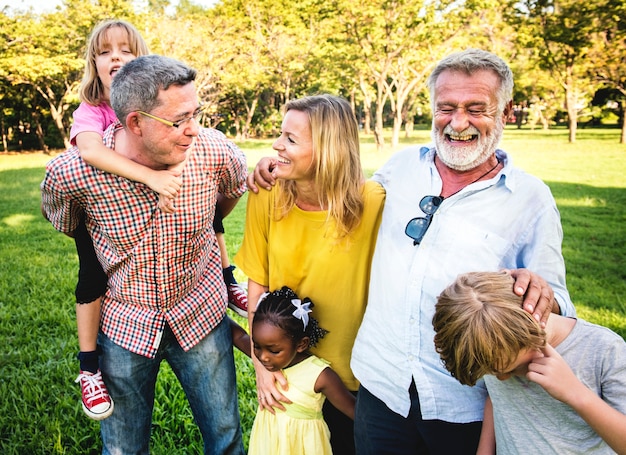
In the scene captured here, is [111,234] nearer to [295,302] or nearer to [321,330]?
[295,302]

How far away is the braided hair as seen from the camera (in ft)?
7.31

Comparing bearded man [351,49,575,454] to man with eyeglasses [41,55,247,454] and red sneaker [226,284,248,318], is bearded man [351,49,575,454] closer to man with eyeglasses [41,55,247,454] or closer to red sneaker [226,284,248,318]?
man with eyeglasses [41,55,247,454]

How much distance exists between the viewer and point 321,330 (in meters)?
2.35

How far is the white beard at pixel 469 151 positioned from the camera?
2090 mm

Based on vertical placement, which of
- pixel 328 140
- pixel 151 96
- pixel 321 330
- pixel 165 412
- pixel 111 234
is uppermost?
pixel 151 96

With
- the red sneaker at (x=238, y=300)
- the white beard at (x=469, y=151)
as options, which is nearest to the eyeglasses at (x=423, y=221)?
the white beard at (x=469, y=151)

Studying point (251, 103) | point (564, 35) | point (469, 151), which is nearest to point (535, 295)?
point (469, 151)

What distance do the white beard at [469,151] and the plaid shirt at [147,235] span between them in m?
1.10

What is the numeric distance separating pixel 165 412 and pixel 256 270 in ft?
5.75

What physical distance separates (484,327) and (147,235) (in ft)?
5.13

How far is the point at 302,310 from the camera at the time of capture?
221 centimetres

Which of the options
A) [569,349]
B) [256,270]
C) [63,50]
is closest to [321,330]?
[256,270]

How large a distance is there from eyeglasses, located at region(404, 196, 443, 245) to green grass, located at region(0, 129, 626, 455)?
84.5 inches

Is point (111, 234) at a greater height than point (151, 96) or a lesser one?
lesser
